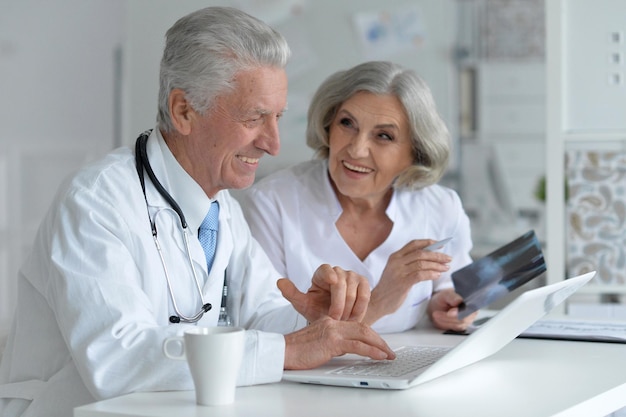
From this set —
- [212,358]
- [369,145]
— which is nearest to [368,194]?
[369,145]

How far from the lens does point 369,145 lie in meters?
2.00

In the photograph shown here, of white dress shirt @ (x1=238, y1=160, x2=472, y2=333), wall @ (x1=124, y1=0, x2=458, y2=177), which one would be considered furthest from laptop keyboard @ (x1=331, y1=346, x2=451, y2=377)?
wall @ (x1=124, y1=0, x2=458, y2=177)

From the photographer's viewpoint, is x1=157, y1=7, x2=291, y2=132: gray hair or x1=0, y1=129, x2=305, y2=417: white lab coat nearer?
x1=0, y1=129, x2=305, y2=417: white lab coat

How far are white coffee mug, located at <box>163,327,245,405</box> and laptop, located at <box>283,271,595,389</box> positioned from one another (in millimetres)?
175

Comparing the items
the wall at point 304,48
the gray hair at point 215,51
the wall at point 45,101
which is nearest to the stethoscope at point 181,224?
the gray hair at point 215,51

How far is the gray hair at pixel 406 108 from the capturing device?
201 cm

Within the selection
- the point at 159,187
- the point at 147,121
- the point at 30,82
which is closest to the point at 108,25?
the point at 30,82

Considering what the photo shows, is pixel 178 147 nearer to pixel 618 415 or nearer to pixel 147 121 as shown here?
pixel 618 415

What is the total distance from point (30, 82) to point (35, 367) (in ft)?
13.8

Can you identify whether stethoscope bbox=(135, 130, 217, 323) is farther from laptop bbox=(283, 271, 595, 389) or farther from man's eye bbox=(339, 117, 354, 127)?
man's eye bbox=(339, 117, 354, 127)

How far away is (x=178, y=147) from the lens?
155cm

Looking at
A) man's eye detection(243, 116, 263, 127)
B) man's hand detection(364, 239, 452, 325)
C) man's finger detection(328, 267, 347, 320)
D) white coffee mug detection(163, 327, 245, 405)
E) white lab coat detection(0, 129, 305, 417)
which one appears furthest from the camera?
man's hand detection(364, 239, 452, 325)

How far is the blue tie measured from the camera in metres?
1.56

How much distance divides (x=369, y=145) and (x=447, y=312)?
410 millimetres
